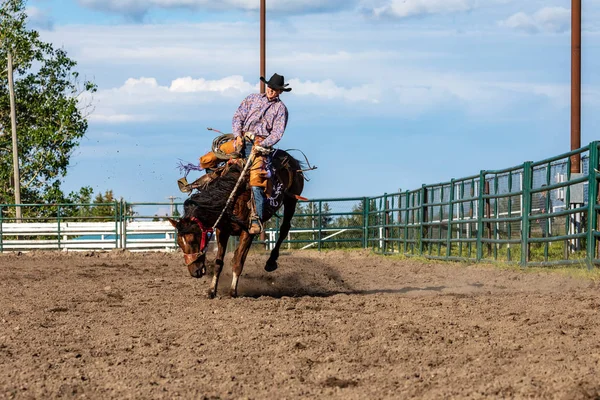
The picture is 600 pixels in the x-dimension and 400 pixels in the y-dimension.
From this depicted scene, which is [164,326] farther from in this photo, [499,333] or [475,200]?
[475,200]

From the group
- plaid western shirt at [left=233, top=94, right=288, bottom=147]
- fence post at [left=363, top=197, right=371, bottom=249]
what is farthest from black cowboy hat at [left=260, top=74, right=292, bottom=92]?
fence post at [left=363, top=197, right=371, bottom=249]

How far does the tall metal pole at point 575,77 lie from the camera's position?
50.2ft

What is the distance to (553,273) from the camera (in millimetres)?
11617

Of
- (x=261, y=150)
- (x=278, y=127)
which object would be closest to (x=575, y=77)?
(x=278, y=127)

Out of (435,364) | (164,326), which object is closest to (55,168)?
(164,326)

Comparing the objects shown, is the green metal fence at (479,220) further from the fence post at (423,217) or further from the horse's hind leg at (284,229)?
the horse's hind leg at (284,229)

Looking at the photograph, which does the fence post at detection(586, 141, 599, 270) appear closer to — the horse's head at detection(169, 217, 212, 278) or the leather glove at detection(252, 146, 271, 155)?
the leather glove at detection(252, 146, 271, 155)

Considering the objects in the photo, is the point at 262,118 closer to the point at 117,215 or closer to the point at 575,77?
the point at 575,77

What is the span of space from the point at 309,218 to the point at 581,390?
2014 cm

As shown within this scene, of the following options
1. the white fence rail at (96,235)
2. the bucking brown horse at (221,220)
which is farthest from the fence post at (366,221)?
the bucking brown horse at (221,220)

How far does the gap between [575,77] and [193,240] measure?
360 inches

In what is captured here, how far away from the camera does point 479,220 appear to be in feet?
51.1

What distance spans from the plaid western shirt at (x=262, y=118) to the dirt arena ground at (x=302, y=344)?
1806 millimetres

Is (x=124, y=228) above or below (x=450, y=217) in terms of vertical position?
below
